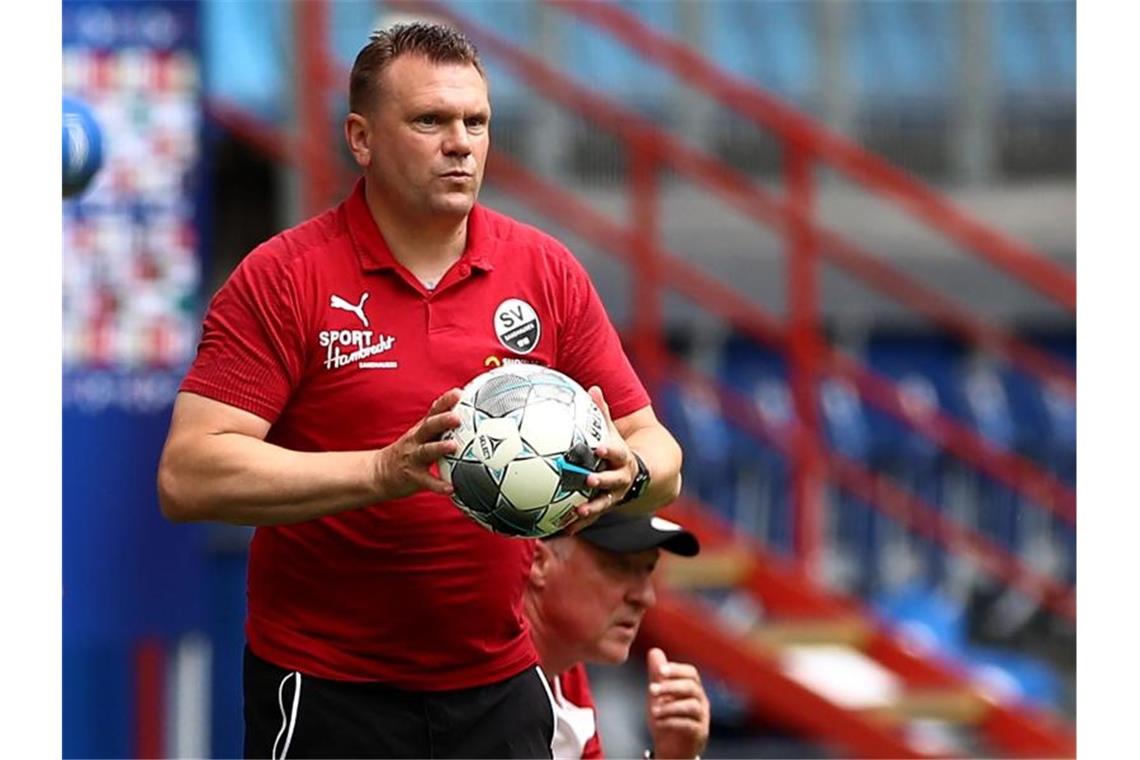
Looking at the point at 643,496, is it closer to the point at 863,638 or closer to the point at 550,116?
the point at 863,638

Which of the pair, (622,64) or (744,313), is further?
(622,64)

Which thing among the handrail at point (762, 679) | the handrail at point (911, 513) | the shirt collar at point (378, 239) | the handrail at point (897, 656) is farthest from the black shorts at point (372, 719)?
the handrail at point (911, 513)

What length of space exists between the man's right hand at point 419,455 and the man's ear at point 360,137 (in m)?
0.57

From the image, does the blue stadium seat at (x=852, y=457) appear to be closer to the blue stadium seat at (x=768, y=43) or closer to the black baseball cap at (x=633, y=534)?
the blue stadium seat at (x=768, y=43)

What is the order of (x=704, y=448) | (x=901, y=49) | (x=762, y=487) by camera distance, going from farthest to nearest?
(x=901, y=49) < (x=762, y=487) < (x=704, y=448)

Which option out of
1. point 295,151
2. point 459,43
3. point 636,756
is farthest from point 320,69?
point 459,43

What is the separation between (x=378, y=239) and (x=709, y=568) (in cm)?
530

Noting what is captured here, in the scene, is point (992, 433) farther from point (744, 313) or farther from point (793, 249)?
point (744, 313)

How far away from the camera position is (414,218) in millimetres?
3801

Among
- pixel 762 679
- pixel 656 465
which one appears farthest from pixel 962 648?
pixel 656 465

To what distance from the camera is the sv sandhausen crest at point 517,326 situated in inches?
149

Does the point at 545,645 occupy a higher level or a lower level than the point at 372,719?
higher

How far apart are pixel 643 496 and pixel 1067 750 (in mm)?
5602

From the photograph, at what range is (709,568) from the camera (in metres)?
8.92
